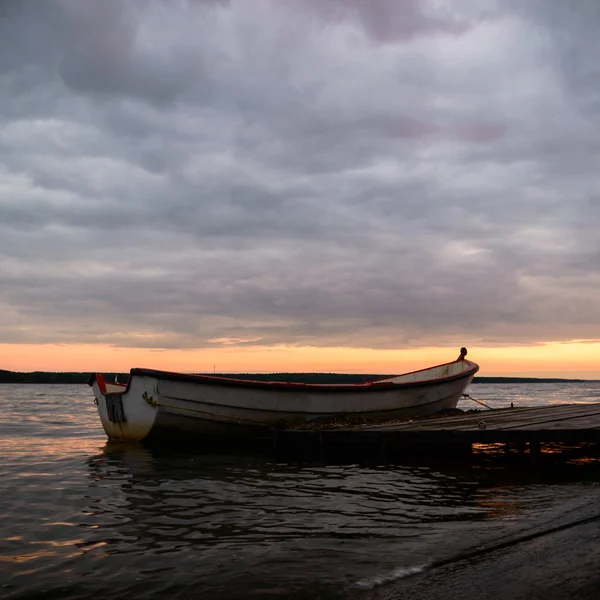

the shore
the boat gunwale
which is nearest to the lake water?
the shore

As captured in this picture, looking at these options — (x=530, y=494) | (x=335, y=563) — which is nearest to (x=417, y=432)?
(x=530, y=494)

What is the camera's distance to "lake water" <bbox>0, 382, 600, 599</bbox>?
6.02 m

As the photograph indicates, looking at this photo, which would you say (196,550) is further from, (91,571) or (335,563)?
(335,563)

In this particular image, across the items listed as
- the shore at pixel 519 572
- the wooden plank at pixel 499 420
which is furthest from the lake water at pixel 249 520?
the wooden plank at pixel 499 420

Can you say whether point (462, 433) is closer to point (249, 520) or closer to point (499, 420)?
point (499, 420)

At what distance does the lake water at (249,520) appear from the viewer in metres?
6.02

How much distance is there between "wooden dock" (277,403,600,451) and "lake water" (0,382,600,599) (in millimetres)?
662

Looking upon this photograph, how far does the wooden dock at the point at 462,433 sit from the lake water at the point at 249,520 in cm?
66

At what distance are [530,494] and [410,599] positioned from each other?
600 centimetres

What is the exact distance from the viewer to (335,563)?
21.1 feet

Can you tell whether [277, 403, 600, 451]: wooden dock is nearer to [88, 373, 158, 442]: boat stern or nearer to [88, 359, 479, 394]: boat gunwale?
[88, 359, 479, 394]: boat gunwale

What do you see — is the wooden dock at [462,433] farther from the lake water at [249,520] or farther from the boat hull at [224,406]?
the boat hull at [224,406]

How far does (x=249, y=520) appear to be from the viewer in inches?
342

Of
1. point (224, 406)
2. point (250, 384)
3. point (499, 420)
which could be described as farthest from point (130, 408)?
point (499, 420)
